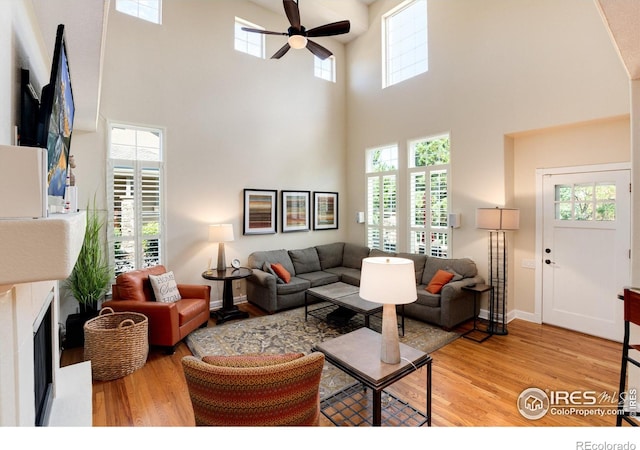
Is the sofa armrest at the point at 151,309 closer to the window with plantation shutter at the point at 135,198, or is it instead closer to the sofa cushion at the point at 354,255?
the window with plantation shutter at the point at 135,198

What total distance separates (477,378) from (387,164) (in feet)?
13.5

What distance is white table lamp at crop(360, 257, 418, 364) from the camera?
194 cm

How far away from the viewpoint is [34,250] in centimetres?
82

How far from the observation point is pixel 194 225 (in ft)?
15.5

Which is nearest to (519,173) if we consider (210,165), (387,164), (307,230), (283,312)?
(387,164)

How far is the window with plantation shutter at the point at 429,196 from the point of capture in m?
5.01

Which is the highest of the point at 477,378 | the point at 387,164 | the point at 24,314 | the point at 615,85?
the point at 615,85

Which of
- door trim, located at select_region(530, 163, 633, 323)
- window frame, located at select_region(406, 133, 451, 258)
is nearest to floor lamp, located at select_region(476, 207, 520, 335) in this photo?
door trim, located at select_region(530, 163, 633, 323)

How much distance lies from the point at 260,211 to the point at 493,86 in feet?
13.7

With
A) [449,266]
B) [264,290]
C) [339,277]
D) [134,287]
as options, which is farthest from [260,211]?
[449,266]

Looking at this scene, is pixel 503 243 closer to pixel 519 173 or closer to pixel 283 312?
pixel 519 173

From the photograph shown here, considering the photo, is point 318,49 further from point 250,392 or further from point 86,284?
point 86,284

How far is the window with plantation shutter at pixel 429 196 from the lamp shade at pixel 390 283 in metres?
3.38

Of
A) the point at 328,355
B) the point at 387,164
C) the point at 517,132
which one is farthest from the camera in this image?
the point at 387,164
